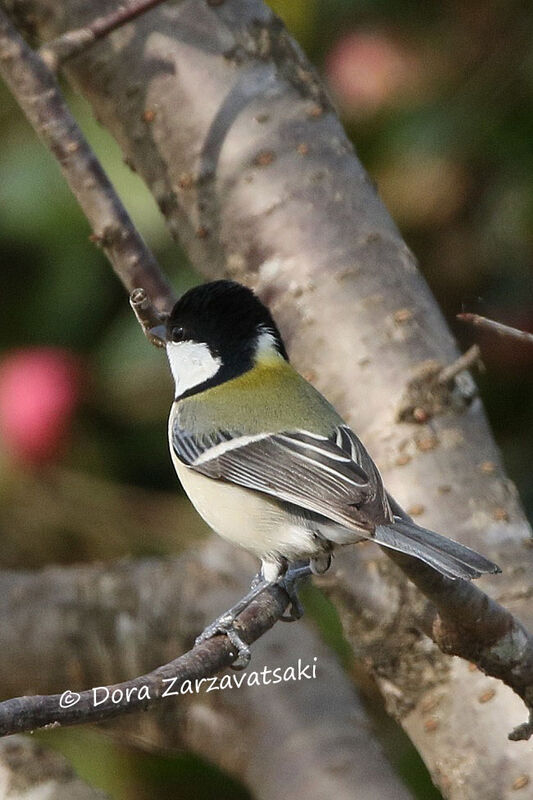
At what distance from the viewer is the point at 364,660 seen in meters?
1.28

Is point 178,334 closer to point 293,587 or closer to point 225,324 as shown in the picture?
point 225,324

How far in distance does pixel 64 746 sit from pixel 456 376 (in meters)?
0.96

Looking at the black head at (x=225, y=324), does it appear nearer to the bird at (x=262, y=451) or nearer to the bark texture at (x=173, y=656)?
the bird at (x=262, y=451)

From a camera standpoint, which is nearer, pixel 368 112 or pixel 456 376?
pixel 456 376

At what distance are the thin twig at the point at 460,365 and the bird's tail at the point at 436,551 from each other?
215 millimetres

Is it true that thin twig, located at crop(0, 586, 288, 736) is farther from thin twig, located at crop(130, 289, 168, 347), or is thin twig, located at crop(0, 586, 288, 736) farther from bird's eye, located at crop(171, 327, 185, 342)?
bird's eye, located at crop(171, 327, 185, 342)

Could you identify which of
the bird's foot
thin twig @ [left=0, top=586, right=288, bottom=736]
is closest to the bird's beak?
the bird's foot

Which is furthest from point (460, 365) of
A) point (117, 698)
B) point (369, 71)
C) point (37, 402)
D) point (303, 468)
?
point (37, 402)

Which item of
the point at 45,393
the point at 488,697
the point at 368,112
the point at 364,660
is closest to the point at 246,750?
the point at 364,660

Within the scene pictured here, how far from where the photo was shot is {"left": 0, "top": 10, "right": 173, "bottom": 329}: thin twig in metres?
1.23

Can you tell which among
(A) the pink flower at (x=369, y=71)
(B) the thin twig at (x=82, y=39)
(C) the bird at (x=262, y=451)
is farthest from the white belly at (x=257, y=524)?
(A) the pink flower at (x=369, y=71)

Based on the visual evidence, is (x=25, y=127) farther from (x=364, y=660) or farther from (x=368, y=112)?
(x=364, y=660)

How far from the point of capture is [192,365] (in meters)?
1.52

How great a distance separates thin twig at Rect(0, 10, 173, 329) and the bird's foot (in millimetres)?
369
